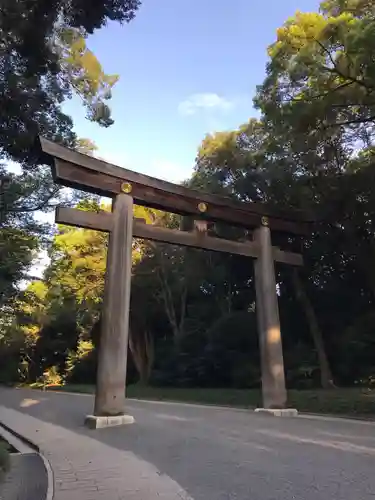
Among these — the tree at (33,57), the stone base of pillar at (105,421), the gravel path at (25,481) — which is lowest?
the gravel path at (25,481)

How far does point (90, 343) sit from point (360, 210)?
19089 millimetres

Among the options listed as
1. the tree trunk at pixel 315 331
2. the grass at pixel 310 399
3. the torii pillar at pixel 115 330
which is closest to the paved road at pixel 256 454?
the torii pillar at pixel 115 330

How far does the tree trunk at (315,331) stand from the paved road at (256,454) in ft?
16.3

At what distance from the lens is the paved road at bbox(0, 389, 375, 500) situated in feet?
12.6

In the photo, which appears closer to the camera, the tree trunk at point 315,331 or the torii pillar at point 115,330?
the torii pillar at point 115,330

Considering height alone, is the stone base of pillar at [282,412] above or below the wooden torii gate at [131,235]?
below

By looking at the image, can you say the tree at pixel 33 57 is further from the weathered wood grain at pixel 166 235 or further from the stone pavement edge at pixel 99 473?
the stone pavement edge at pixel 99 473

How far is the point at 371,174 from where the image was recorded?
11.4m

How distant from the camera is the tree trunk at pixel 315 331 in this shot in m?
13.9

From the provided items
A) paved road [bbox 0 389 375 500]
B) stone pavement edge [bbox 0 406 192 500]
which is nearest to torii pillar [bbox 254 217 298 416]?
paved road [bbox 0 389 375 500]

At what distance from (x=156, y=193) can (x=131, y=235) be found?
1303mm

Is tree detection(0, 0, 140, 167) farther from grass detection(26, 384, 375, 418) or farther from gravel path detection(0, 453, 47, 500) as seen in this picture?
grass detection(26, 384, 375, 418)

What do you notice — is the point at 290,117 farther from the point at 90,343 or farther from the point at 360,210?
the point at 90,343

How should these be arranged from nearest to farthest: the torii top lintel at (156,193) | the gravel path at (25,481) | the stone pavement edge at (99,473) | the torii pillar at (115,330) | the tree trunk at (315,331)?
the stone pavement edge at (99,473), the gravel path at (25,481), the torii pillar at (115,330), the torii top lintel at (156,193), the tree trunk at (315,331)
